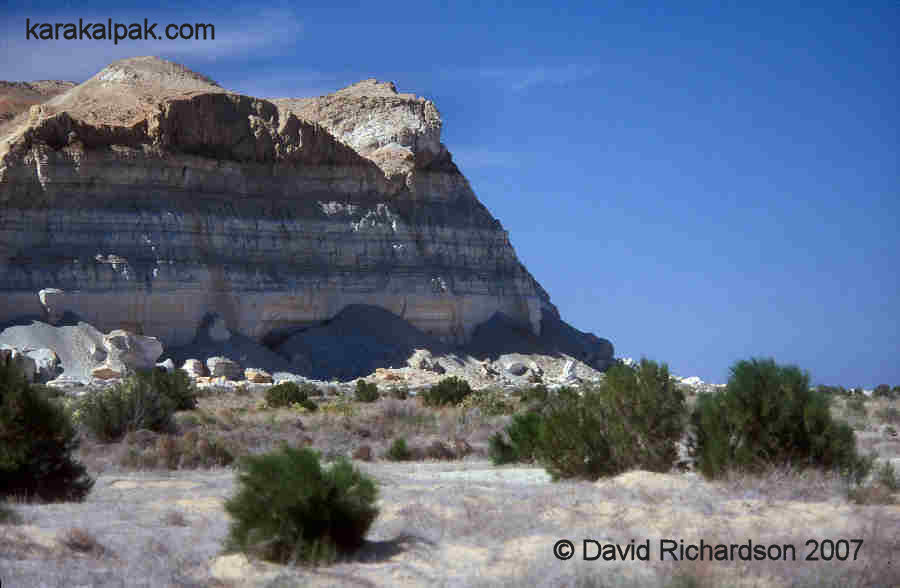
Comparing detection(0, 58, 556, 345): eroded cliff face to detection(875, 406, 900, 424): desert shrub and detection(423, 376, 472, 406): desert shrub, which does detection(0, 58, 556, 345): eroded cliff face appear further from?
detection(875, 406, 900, 424): desert shrub

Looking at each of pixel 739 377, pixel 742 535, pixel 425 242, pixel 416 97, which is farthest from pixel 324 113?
pixel 742 535

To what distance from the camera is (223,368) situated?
44.0 meters

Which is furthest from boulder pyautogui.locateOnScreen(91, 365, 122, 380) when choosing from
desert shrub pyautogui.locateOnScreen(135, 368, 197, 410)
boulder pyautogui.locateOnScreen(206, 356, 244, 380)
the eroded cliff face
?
desert shrub pyautogui.locateOnScreen(135, 368, 197, 410)

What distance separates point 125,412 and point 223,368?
76.0 feet

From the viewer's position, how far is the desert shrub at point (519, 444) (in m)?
18.0

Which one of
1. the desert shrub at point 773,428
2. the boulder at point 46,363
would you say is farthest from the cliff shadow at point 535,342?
the desert shrub at point 773,428

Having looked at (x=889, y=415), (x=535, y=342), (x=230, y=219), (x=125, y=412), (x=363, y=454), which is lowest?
(x=363, y=454)

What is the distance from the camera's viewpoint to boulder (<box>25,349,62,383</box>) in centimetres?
3942

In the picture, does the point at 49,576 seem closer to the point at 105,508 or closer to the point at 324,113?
the point at 105,508

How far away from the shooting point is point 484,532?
1014cm

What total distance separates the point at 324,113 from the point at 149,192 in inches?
778

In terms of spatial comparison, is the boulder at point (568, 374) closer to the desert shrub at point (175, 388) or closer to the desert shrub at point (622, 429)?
the desert shrub at point (175, 388)

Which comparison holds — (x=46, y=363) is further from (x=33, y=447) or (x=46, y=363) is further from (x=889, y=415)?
(x=33, y=447)

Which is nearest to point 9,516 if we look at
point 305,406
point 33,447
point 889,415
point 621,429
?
point 33,447
